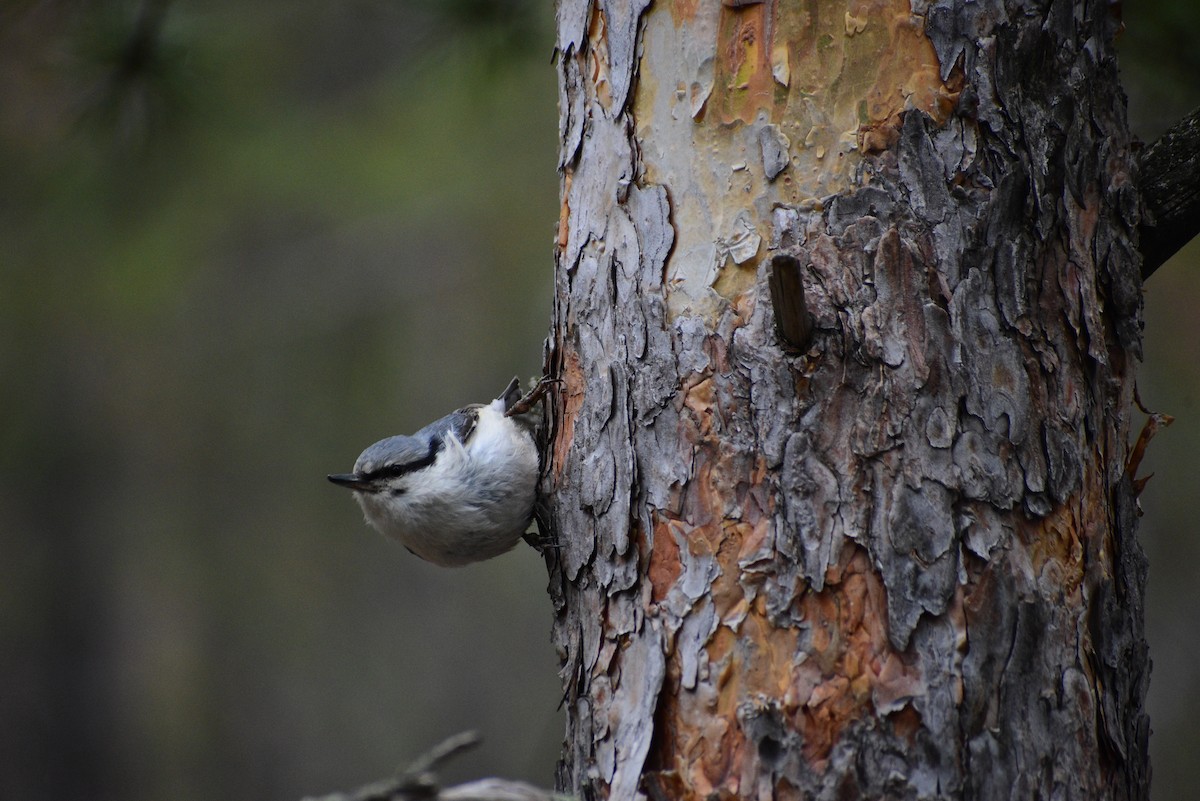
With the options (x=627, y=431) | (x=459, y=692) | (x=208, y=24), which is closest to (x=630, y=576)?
(x=627, y=431)

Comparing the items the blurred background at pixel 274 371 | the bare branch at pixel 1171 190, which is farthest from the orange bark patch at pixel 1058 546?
the blurred background at pixel 274 371

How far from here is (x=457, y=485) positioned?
7.88 feet

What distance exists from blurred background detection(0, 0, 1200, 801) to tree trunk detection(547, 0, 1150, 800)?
1.21 meters

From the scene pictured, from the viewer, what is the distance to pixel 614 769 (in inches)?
66.6

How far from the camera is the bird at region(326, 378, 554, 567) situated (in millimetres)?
2289

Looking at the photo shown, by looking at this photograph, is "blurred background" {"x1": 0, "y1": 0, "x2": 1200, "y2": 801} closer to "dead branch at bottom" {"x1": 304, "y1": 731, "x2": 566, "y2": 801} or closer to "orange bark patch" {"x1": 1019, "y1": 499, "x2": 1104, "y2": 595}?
"orange bark patch" {"x1": 1019, "y1": 499, "x2": 1104, "y2": 595}

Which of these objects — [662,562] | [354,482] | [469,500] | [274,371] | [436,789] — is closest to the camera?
[436,789]

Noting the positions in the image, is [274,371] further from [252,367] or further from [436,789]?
[436,789]

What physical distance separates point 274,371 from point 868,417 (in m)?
4.60

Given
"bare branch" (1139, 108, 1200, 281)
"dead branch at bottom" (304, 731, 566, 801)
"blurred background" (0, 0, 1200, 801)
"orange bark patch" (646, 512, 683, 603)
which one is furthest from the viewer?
"blurred background" (0, 0, 1200, 801)

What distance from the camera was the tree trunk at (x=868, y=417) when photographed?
154cm

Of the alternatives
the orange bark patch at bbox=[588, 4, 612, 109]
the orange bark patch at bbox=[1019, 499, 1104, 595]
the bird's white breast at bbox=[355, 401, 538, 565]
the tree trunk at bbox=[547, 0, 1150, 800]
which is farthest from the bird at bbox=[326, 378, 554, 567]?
the orange bark patch at bbox=[1019, 499, 1104, 595]

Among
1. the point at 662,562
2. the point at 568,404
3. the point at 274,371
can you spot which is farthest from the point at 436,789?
the point at 274,371

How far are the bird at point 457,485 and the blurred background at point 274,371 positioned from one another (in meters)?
1.17
